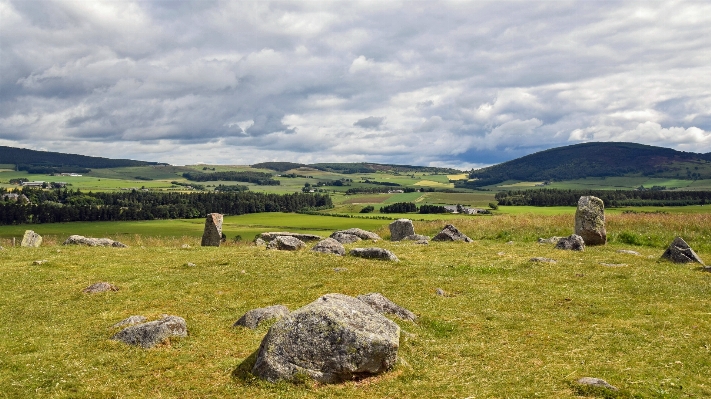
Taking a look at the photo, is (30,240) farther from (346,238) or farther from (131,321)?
(131,321)

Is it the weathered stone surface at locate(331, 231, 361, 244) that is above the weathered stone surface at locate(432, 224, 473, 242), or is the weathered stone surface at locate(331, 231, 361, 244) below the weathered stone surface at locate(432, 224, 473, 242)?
below

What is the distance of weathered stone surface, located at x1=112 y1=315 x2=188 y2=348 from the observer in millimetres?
15812

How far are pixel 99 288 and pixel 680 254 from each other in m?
31.3

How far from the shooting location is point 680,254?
95.1 ft

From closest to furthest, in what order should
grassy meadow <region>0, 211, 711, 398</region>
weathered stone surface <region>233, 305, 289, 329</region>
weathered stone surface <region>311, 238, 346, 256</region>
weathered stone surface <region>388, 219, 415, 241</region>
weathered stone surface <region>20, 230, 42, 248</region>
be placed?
1. grassy meadow <region>0, 211, 711, 398</region>
2. weathered stone surface <region>233, 305, 289, 329</region>
3. weathered stone surface <region>311, 238, 346, 256</region>
4. weathered stone surface <region>20, 230, 42, 248</region>
5. weathered stone surface <region>388, 219, 415, 241</region>

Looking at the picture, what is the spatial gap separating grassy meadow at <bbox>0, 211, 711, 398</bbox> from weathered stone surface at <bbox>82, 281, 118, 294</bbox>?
46 cm

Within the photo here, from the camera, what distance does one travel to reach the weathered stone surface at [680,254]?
1134 inches

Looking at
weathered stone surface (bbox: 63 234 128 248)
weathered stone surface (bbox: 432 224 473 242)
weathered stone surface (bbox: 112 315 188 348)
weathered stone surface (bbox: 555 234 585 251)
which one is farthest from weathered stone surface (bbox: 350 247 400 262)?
weathered stone surface (bbox: 63 234 128 248)

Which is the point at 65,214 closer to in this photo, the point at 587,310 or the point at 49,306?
the point at 49,306

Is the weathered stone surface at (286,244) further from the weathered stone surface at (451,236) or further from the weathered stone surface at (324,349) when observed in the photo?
the weathered stone surface at (324,349)

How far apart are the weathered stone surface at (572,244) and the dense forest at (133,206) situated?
115m

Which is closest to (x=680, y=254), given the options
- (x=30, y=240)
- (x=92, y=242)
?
(x=92, y=242)

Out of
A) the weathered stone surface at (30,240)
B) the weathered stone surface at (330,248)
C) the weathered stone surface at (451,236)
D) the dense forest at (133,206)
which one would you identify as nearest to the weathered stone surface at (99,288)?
the weathered stone surface at (330,248)

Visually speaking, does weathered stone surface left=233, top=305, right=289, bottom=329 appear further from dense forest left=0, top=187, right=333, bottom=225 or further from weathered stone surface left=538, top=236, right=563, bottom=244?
dense forest left=0, top=187, right=333, bottom=225
